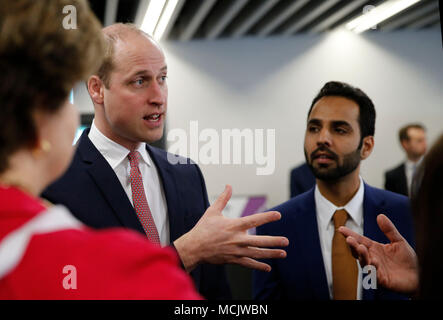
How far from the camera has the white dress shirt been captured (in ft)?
4.15

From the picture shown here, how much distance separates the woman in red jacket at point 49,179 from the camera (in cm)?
51

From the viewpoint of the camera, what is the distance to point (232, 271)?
1.44 meters

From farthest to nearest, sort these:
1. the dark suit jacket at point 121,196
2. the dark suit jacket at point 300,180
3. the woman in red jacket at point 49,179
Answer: the dark suit jacket at point 300,180, the dark suit jacket at point 121,196, the woman in red jacket at point 49,179

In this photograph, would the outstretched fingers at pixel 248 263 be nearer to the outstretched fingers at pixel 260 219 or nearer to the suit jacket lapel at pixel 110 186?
the outstretched fingers at pixel 260 219

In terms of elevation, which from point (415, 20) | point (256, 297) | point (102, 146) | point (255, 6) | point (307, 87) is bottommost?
point (256, 297)

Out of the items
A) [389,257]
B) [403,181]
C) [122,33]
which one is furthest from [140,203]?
[403,181]

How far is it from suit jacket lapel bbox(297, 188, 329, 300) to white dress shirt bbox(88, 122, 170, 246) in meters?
0.39

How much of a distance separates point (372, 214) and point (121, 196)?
0.70 m

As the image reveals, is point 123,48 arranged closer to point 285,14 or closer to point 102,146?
point 102,146

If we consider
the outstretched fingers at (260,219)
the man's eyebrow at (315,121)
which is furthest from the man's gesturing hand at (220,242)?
the man's eyebrow at (315,121)

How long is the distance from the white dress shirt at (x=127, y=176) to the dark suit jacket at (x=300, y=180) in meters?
0.40

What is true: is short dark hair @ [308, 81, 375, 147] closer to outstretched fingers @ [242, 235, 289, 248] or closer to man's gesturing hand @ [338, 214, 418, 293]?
man's gesturing hand @ [338, 214, 418, 293]
